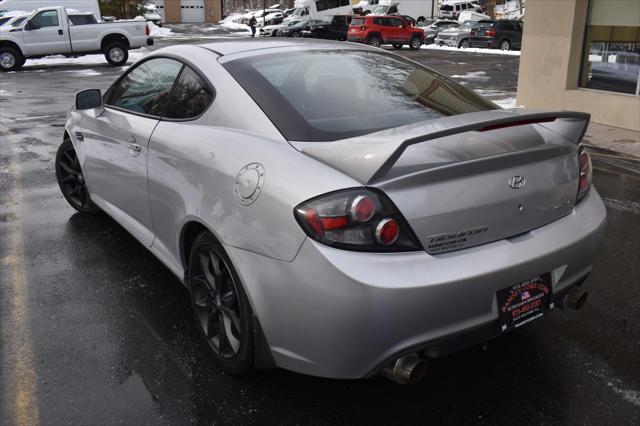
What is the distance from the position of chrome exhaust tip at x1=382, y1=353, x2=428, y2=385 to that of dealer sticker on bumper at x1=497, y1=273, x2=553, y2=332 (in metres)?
0.40

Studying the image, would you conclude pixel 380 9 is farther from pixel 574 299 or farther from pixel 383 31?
pixel 574 299

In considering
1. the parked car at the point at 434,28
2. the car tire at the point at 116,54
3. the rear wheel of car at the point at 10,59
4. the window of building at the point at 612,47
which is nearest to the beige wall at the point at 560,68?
the window of building at the point at 612,47

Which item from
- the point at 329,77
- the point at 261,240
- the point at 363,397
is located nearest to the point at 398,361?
the point at 363,397

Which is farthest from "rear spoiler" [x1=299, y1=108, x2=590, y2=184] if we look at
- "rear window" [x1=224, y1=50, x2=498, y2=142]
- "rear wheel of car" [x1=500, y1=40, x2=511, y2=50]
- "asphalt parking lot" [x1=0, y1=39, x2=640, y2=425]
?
"rear wheel of car" [x1=500, y1=40, x2=511, y2=50]

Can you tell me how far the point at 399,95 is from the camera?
323cm

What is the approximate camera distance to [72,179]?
542 centimetres

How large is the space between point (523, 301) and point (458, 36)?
3421cm

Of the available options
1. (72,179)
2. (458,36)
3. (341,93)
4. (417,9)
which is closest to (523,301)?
(341,93)

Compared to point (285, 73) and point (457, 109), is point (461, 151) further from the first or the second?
point (285, 73)

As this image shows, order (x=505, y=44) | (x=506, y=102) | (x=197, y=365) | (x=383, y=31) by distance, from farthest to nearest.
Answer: (x=505, y=44), (x=383, y=31), (x=506, y=102), (x=197, y=365)

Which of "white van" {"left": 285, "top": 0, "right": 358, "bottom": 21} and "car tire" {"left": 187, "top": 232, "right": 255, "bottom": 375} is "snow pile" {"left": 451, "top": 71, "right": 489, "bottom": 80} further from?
"white van" {"left": 285, "top": 0, "right": 358, "bottom": 21}

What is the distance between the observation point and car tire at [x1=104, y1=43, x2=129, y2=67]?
22.9 metres

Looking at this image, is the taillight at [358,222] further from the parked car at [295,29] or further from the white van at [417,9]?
the white van at [417,9]

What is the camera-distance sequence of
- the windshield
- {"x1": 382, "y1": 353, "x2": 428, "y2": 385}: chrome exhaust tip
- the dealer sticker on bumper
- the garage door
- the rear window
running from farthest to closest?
the garage door, the windshield, the rear window, the dealer sticker on bumper, {"x1": 382, "y1": 353, "x2": 428, "y2": 385}: chrome exhaust tip
